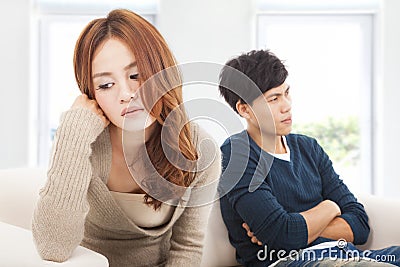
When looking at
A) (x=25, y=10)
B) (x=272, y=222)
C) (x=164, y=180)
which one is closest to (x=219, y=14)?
(x=25, y=10)

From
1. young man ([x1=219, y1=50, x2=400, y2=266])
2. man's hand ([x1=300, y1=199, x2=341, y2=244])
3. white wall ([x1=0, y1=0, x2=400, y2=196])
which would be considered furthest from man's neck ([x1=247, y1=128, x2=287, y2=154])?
white wall ([x1=0, y1=0, x2=400, y2=196])

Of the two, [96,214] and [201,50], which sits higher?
[201,50]

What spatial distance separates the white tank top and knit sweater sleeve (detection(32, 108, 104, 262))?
0.14 metres

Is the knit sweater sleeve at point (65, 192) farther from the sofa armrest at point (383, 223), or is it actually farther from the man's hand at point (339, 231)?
the sofa armrest at point (383, 223)

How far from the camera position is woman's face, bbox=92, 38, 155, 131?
4.38 feet

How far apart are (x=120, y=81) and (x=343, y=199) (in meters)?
0.97

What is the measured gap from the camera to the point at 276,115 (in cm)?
193

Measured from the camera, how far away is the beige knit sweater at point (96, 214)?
4.45ft

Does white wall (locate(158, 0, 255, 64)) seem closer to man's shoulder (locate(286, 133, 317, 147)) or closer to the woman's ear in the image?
man's shoulder (locate(286, 133, 317, 147))

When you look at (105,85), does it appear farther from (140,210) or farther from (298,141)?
(298,141)

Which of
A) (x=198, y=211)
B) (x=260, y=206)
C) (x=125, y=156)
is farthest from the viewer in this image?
(x=260, y=206)

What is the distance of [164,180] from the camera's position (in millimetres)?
1462

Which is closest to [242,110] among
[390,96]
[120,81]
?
[120,81]

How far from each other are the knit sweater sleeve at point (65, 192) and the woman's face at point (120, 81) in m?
0.08
